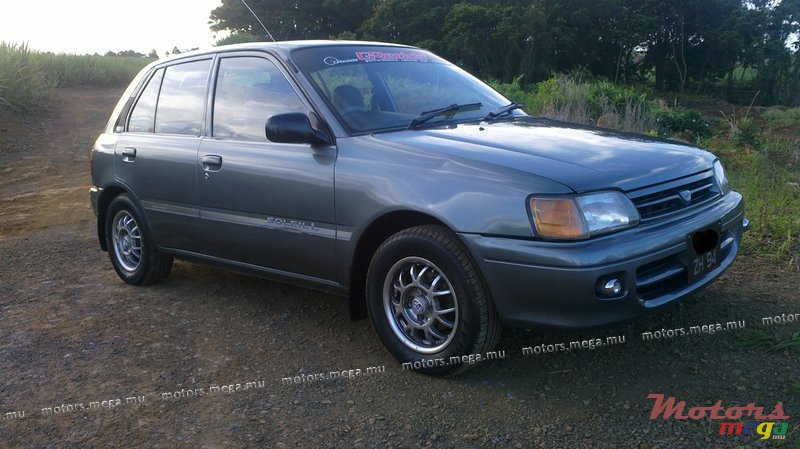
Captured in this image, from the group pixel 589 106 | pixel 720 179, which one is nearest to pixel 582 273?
pixel 720 179

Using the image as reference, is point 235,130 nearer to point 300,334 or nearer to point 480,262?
point 300,334

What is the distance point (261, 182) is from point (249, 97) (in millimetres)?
631

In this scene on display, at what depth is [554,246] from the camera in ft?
10.1

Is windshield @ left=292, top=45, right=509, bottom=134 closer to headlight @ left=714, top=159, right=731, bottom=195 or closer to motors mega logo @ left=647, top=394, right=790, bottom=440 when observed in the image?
headlight @ left=714, top=159, right=731, bottom=195

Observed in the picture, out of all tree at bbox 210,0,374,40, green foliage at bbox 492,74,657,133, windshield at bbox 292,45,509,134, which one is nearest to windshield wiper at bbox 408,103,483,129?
windshield at bbox 292,45,509,134

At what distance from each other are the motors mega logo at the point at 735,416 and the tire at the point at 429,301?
31.6 inches

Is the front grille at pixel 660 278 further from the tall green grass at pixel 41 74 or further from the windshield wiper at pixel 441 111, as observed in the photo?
the tall green grass at pixel 41 74

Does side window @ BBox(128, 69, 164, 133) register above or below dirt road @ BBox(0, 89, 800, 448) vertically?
above

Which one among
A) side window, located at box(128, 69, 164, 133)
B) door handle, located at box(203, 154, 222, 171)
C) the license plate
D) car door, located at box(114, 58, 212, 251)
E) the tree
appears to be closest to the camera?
the license plate

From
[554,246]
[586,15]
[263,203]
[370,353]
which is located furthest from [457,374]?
[586,15]

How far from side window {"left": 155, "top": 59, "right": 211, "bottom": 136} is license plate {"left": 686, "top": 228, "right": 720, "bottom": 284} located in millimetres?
3030

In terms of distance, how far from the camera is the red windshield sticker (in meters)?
4.46

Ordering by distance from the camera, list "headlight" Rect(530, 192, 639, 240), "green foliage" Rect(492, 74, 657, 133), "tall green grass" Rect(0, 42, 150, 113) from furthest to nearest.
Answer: "tall green grass" Rect(0, 42, 150, 113)
"green foliage" Rect(492, 74, 657, 133)
"headlight" Rect(530, 192, 639, 240)

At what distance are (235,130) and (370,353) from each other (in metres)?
1.59
